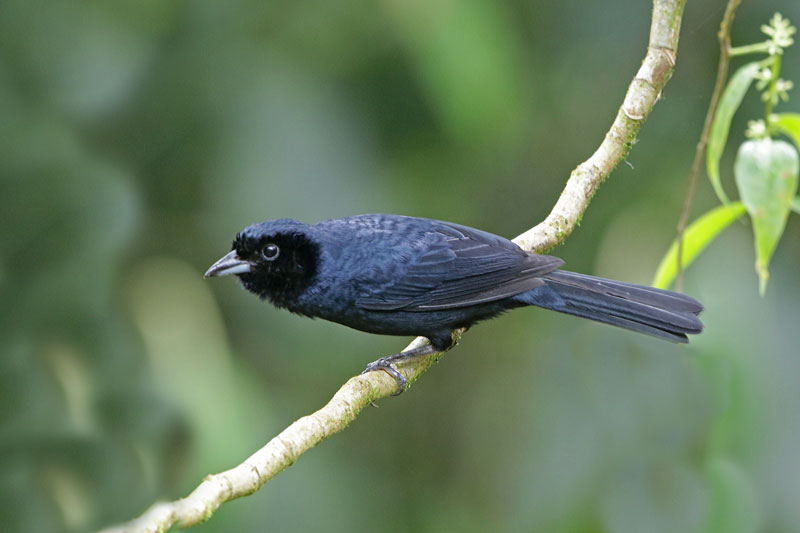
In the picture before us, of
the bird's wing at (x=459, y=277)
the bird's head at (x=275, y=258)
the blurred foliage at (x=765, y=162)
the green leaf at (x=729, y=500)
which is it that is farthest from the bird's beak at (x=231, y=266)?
the green leaf at (x=729, y=500)

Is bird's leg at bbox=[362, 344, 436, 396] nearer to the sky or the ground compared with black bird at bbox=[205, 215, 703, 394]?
nearer to the ground

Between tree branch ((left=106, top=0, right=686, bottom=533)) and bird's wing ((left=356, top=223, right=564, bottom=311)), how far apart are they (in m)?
0.21

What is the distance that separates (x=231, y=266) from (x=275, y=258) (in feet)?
0.54

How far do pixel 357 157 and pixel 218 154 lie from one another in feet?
2.48

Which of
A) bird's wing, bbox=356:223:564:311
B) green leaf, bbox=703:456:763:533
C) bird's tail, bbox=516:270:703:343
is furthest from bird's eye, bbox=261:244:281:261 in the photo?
green leaf, bbox=703:456:763:533

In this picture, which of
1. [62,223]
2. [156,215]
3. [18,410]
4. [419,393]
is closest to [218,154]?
[156,215]

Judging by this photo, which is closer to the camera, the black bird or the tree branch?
the tree branch

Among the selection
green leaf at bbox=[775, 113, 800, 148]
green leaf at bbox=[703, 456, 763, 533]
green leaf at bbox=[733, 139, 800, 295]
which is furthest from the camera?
green leaf at bbox=[703, 456, 763, 533]

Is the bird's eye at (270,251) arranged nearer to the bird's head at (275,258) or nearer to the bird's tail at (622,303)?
the bird's head at (275,258)

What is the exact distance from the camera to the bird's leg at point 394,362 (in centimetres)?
321

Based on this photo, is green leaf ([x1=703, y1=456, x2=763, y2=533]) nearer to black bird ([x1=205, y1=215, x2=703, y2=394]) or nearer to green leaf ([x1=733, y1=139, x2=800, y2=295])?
black bird ([x1=205, y1=215, x2=703, y2=394])

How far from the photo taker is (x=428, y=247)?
11.5 feet

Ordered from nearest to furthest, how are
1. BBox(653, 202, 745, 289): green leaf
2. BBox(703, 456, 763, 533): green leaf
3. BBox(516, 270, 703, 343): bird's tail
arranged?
BBox(653, 202, 745, 289): green leaf, BBox(516, 270, 703, 343): bird's tail, BBox(703, 456, 763, 533): green leaf

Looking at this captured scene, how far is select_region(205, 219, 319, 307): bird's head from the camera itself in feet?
11.0
